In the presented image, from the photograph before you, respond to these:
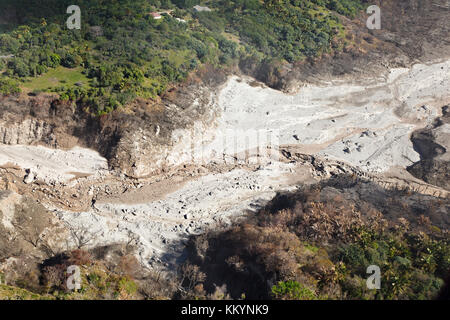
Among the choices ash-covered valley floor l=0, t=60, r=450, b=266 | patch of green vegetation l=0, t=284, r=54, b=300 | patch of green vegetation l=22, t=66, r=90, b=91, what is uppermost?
patch of green vegetation l=22, t=66, r=90, b=91

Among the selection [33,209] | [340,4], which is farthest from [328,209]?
[340,4]

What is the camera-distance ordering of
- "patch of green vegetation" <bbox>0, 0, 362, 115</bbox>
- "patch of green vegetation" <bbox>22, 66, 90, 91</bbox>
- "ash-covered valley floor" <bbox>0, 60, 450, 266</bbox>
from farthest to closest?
1. "patch of green vegetation" <bbox>0, 0, 362, 115</bbox>
2. "patch of green vegetation" <bbox>22, 66, 90, 91</bbox>
3. "ash-covered valley floor" <bbox>0, 60, 450, 266</bbox>

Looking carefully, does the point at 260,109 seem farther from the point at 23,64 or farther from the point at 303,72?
the point at 23,64

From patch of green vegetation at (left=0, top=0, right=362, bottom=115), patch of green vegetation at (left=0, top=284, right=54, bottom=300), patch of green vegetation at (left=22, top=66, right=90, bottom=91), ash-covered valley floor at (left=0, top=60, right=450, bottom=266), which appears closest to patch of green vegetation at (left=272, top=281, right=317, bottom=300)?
ash-covered valley floor at (left=0, top=60, right=450, bottom=266)

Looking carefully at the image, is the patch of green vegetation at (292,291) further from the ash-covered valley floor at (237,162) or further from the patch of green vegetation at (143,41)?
the patch of green vegetation at (143,41)

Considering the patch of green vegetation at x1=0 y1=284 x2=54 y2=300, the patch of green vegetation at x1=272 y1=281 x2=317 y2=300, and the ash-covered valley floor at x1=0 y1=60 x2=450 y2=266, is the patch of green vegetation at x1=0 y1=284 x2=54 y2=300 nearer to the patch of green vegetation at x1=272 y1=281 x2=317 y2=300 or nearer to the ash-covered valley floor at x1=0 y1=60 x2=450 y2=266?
the ash-covered valley floor at x1=0 y1=60 x2=450 y2=266

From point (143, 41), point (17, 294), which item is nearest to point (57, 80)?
point (143, 41)

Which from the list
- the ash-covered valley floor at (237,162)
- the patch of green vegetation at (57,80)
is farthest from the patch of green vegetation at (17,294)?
the patch of green vegetation at (57,80)

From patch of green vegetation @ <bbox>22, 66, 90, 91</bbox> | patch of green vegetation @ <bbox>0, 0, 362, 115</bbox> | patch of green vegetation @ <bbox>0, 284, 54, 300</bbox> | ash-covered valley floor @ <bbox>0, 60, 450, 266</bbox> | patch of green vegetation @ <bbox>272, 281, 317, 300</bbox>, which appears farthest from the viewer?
patch of green vegetation @ <bbox>0, 0, 362, 115</bbox>
